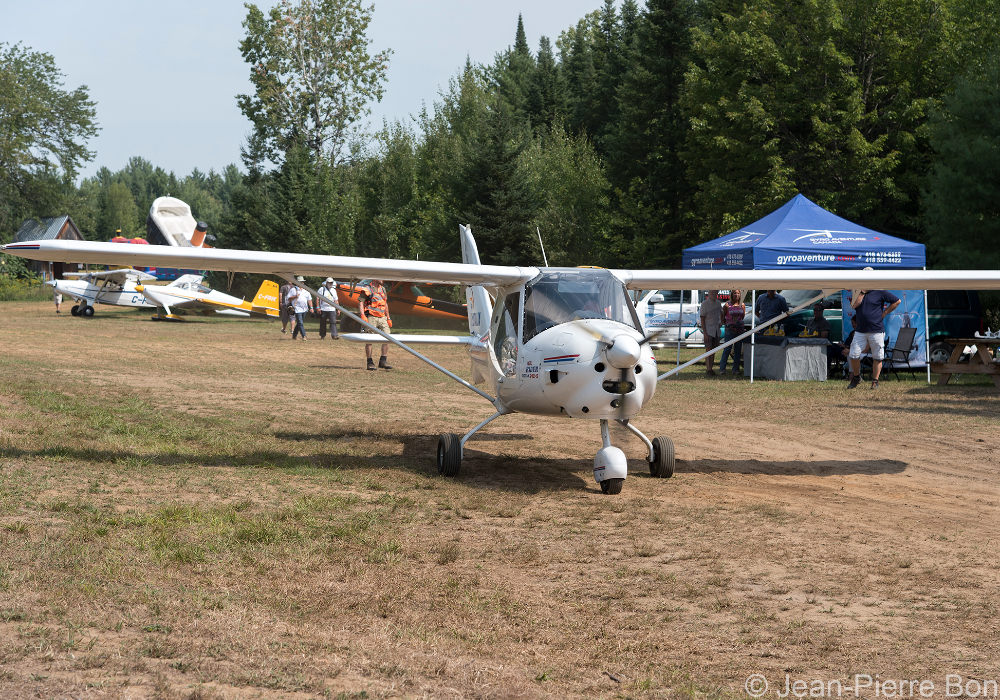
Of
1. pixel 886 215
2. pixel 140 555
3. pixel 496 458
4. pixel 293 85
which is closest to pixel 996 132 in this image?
pixel 886 215

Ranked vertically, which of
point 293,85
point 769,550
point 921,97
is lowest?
point 769,550

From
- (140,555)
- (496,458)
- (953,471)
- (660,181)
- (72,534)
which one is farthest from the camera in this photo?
(660,181)

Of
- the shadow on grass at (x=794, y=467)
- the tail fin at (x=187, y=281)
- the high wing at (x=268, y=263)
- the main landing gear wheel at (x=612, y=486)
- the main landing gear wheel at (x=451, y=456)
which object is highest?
the tail fin at (x=187, y=281)

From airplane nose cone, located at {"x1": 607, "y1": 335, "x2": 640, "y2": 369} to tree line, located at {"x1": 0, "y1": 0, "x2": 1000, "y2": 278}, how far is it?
2098 cm

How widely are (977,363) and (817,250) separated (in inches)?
146

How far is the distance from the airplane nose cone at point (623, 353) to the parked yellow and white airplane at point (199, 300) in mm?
32094

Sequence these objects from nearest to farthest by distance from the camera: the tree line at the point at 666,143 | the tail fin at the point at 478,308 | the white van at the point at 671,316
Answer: the tail fin at the point at 478,308 → the white van at the point at 671,316 → the tree line at the point at 666,143

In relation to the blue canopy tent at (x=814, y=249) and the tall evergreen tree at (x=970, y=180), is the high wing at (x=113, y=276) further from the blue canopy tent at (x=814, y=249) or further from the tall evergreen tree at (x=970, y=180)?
the tall evergreen tree at (x=970, y=180)

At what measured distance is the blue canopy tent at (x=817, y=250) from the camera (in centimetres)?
1697

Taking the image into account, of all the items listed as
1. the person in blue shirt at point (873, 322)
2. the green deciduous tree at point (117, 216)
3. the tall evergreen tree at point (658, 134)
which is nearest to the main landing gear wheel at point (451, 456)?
the person in blue shirt at point (873, 322)

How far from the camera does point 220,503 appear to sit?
6801mm

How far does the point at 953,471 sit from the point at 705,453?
8.68 feet

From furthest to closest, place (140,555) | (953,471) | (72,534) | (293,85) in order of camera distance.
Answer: (293,85), (953,471), (72,534), (140,555)

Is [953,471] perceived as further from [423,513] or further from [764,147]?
[764,147]
